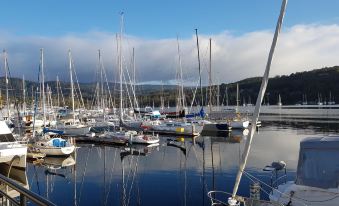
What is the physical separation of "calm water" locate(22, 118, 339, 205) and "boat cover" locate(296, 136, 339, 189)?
10.4 metres

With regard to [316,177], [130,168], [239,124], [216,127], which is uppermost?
[316,177]

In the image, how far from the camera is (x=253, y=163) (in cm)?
3484

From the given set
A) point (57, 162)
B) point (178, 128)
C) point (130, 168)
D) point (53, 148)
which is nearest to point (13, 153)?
point (130, 168)

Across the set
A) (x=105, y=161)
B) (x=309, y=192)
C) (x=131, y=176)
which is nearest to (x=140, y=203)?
(x=131, y=176)

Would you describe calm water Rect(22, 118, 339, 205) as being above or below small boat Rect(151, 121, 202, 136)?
below

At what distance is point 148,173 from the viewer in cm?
3177

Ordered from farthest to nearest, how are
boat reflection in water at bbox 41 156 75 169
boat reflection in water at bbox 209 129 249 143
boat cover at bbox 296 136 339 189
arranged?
boat reflection in water at bbox 209 129 249 143
boat reflection in water at bbox 41 156 75 169
boat cover at bbox 296 136 339 189

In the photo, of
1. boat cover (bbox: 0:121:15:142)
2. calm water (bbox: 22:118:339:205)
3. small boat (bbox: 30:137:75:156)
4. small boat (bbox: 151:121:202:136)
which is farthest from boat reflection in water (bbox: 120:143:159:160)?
boat cover (bbox: 0:121:15:142)

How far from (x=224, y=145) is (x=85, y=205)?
30351 mm

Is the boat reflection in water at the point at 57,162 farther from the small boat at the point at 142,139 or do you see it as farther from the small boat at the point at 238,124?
the small boat at the point at 238,124

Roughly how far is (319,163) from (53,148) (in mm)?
31287

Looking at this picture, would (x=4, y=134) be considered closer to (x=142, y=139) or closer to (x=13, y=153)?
(x=13, y=153)

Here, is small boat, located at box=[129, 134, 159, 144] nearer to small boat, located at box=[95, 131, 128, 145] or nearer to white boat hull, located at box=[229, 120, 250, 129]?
small boat, located at box=[95, 131, 128, 145]

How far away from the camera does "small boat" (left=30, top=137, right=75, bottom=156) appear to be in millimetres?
38344
